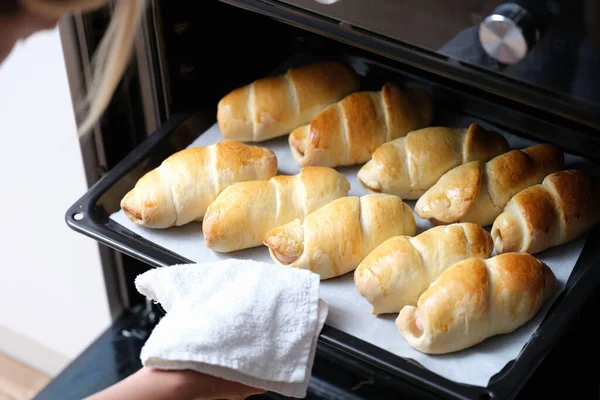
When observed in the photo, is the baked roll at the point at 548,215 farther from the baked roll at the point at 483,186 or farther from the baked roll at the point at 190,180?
the baked roll at the point at 190,180

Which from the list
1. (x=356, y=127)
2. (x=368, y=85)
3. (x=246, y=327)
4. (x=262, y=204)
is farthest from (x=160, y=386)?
(x=368, y=85)

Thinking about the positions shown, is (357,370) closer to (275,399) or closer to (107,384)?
(275,399)

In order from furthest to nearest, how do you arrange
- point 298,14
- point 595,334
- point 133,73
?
point 133,73
point 595,334
point 298,14

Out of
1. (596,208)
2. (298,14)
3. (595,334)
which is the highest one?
(298,14)

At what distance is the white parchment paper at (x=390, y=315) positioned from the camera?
838 mm

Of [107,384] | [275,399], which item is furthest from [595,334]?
[107,384]

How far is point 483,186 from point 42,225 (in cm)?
74

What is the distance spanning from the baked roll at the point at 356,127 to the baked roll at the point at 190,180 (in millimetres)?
51

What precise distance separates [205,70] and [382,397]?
0.49m

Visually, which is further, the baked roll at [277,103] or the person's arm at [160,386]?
the baked roll at [277,103]

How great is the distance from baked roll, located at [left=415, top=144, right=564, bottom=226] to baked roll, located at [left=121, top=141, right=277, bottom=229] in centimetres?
21

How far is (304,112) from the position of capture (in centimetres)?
109

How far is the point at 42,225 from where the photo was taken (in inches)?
53.7

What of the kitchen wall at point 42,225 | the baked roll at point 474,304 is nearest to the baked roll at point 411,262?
the baked roll at point 474,304
